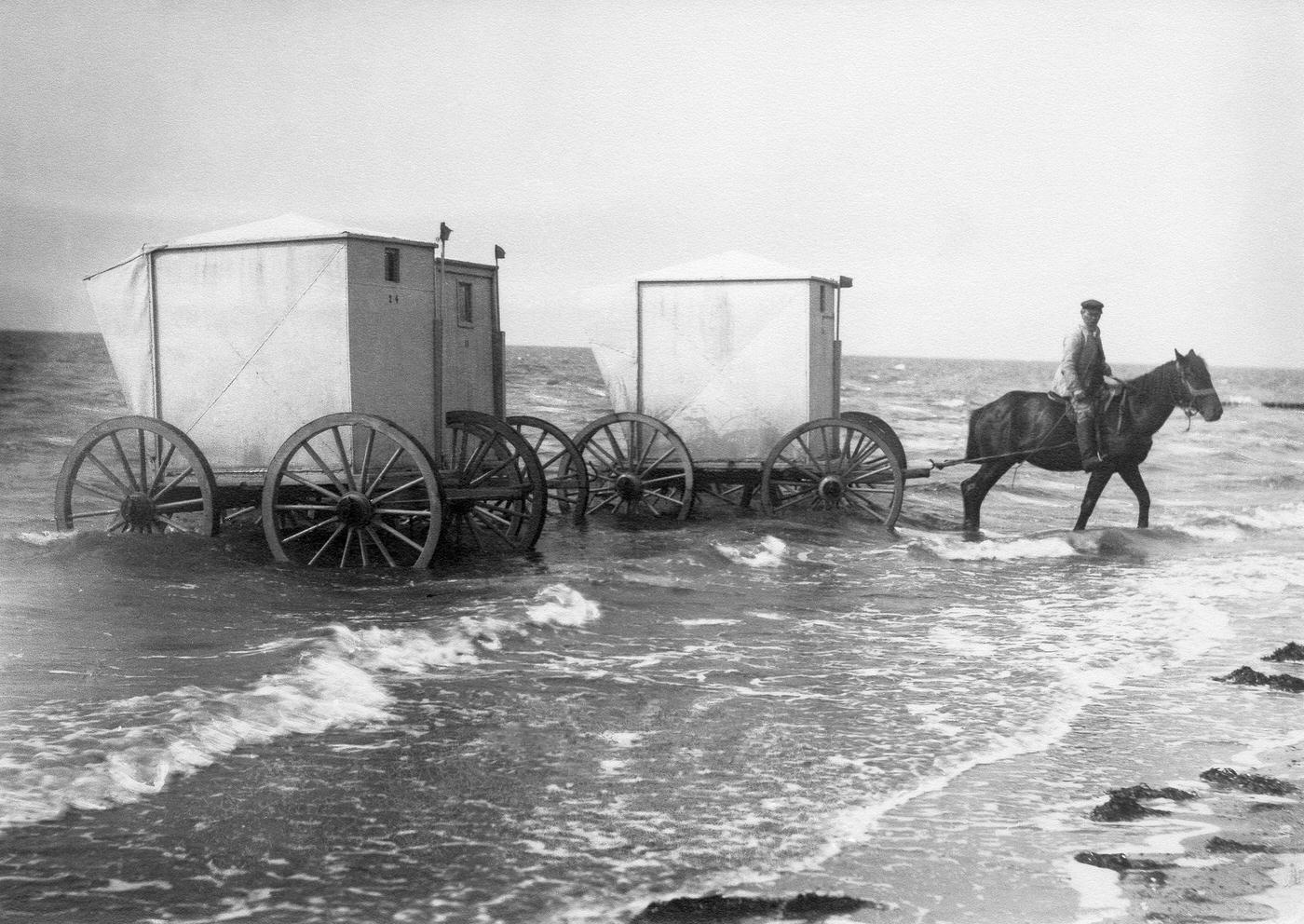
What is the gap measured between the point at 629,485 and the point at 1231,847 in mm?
8112

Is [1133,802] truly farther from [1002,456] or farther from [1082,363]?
[1002,456]

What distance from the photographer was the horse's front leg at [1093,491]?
1143 cm

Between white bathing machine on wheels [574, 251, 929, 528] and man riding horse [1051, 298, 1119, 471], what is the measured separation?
4.52 feet

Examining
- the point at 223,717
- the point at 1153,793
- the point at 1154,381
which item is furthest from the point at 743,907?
the point at 1154,381

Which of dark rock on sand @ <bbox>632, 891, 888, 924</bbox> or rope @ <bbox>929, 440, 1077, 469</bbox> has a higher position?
rope @ <bbox>929, 440, 1077, 469</bbox>

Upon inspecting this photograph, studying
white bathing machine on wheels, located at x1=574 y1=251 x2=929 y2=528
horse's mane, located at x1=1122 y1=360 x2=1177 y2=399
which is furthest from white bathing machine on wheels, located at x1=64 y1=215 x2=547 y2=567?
horse's mane, located at x1=1122 y1=360 x2=1177 y2=399

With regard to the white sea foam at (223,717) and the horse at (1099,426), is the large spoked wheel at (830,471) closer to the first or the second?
the horse at (1099,426)

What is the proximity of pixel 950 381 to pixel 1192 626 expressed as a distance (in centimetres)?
5392

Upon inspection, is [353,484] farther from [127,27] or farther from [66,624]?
[127,27]

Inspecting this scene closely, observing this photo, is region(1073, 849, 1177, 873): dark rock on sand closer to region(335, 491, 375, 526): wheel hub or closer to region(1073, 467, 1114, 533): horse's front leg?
region(335, 491, 375, 526): wheel hub

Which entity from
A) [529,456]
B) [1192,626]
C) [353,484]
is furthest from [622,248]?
[1192,626]

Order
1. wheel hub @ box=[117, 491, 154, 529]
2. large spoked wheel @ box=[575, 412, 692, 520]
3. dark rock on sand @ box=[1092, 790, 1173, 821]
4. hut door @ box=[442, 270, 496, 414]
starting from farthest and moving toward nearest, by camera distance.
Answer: large spoked wheel @ box=[575, 412, 692, 520] < hut door @ box=[442, 270, 496, 414] < wheel hub @ box=[117, 491, 154, 529] < dark rock on sand @ box=[1092, 790, 1173, 821]

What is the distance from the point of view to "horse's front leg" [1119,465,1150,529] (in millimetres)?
11500

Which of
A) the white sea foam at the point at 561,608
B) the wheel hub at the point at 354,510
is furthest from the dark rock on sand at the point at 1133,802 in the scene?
the wheel hub at the point at 354,510
